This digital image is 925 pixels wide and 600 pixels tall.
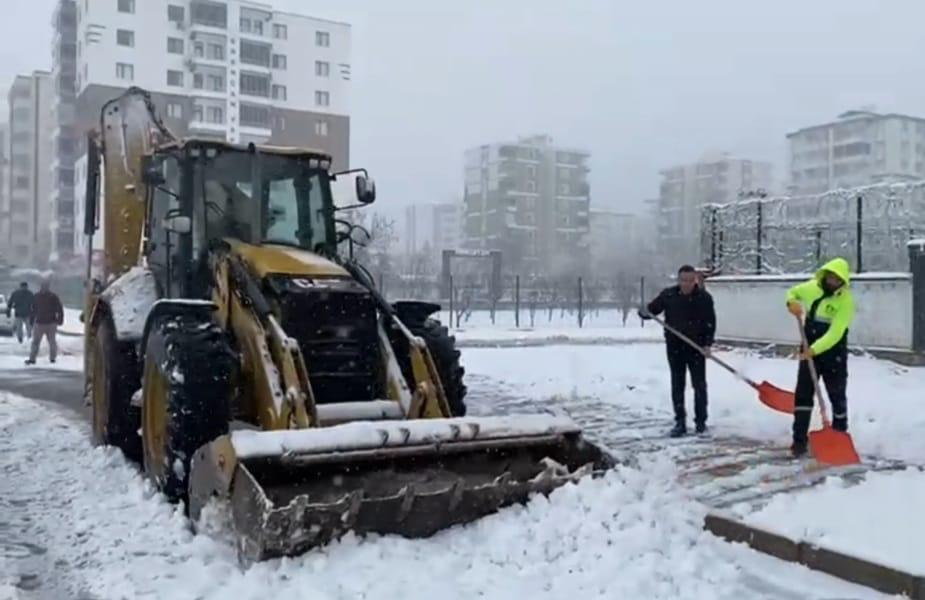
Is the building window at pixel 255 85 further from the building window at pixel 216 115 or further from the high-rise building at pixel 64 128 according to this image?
the high-rise building at pixel 64 128

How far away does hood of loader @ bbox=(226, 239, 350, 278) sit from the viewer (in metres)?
7.38

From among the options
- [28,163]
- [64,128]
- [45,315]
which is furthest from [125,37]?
[45,315]

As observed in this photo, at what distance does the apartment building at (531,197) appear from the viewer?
9469 centimetres

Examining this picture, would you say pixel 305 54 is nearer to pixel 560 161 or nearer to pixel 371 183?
pixel 560 161

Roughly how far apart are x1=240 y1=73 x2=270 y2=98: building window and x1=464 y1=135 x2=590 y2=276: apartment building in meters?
28.1

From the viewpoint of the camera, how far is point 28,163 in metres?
96.5

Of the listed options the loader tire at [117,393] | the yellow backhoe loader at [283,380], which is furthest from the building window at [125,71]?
the loader tire at [117,393]

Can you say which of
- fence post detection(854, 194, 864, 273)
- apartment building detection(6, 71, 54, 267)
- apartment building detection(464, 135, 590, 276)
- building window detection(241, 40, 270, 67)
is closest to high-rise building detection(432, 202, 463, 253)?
apartment building detection(464, 135, 590, 276)

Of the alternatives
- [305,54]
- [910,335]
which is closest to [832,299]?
[910,335]

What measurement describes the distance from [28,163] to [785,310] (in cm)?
9385

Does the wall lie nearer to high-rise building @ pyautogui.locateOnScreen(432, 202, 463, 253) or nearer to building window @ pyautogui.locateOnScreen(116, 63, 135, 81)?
building window @ pyautogui.locateOnScreen(116, 63, 135, 81)

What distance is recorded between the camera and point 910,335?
46.0 ft

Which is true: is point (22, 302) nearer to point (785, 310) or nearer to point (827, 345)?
point (785, 310)

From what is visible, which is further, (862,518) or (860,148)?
(860,148)
